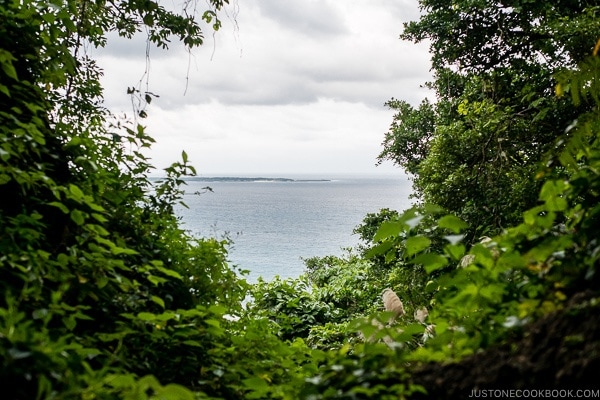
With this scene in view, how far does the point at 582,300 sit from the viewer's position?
1.16 metres

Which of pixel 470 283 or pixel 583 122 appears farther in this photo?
pixel 583 122

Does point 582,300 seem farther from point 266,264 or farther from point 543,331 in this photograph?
point 266,264

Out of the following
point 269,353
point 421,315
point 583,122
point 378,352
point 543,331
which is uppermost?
point 583,122

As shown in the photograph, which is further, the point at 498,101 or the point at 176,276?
the point at 498,101

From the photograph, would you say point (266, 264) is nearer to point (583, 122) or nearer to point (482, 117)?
point (482, 117)

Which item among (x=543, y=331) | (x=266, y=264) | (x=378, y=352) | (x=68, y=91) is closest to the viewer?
(x=543, y=331)

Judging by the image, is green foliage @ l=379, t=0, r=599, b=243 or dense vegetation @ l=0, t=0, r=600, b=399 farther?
green foliage @ l=379, t=0, r=599, b=243

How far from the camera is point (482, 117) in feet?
25.0

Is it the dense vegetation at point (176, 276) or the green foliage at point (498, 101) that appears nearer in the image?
the dense vegetation at point (176, 276)

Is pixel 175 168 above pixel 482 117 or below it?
below

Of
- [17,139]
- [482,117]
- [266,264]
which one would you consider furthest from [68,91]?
[266,264]

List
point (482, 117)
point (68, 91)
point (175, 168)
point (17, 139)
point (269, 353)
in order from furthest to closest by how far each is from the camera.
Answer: point (482, 117) → point (68, 91) → point (175, 168) → point (269, 353) → point (17, 139)

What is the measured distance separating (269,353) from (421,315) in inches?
266

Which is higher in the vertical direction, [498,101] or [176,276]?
[498,101]
